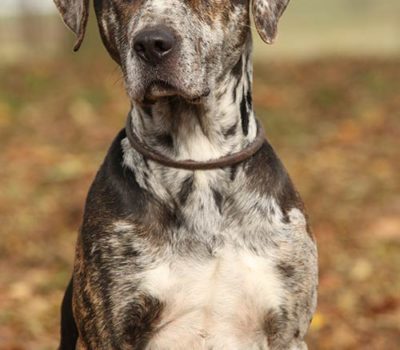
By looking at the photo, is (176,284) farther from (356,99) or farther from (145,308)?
(356,99)

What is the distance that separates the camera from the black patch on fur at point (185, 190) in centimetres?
407

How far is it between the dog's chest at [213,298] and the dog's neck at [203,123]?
0.48m

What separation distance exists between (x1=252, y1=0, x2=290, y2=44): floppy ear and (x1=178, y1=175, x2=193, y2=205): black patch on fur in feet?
2.35

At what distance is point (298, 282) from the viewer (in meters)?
4.07

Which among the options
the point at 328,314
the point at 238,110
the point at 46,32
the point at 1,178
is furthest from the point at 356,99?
the point at 46,32

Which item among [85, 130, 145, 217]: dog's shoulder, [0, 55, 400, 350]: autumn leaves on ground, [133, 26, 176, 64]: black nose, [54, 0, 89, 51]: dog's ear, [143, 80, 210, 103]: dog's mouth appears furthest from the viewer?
[0, 55, 400, 350]: autumn leaves on ground

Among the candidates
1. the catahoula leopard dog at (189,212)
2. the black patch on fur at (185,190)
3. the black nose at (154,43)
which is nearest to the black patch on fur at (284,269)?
the catahoula leopard dog at (189,212)

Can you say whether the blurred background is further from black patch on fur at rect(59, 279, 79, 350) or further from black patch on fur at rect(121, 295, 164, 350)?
black patch on fur at rect(121, 295, 164, 350)

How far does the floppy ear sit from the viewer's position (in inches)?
167

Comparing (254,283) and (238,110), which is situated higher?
(238,110)

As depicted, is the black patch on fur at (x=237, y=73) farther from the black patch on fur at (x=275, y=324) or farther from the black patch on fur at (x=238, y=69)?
the black patch on fur at (x=275, y=324)

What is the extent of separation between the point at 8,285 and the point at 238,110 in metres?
3.13

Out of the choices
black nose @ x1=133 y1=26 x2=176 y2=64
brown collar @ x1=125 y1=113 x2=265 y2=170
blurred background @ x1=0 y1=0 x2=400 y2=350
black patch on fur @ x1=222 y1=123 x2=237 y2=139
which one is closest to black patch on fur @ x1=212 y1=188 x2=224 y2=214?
brown collar @ x1=125 y1=113 x2=265 y2=170

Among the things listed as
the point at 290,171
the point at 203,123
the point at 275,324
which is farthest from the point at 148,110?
the point at 290,171
